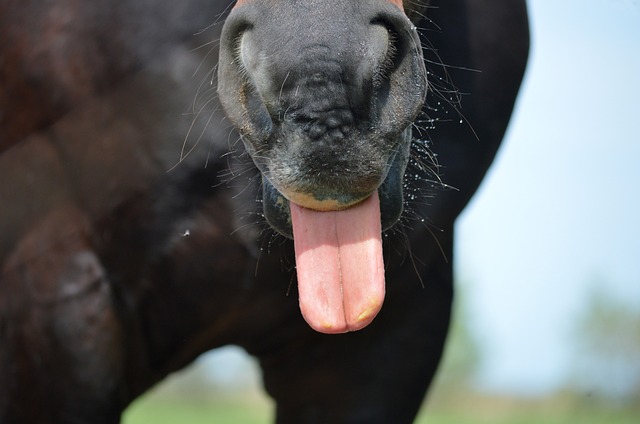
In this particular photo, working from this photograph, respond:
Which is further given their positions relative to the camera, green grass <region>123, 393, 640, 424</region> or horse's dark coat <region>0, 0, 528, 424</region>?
green grass <region>123, 393, 640, 424</region>

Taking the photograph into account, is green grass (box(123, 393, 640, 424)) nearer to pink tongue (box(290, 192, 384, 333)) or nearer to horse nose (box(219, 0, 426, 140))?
pink tongue (box(290, 192, 384, 333))

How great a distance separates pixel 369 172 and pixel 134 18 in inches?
29.7

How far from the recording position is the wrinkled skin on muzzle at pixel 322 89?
1405 millimetres

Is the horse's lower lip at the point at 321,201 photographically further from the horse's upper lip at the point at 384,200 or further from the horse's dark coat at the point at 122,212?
Answer: the horse's dark coat at the point at 122,212

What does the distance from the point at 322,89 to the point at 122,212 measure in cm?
71

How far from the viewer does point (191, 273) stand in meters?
2.02

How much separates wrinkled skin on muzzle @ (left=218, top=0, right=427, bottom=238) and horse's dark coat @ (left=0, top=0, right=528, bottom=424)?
48 centimetres

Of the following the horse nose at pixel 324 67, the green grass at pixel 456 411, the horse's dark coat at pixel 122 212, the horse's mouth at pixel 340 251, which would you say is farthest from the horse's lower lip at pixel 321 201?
the green grass at pixel 456 411

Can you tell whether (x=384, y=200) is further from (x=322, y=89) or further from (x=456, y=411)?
(x=456, y=411)

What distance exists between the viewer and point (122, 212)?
1988 mm

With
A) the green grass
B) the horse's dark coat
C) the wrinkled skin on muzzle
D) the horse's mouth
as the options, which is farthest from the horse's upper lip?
the green grass

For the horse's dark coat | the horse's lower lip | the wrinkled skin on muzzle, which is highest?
the wrinkled skin on muzzle

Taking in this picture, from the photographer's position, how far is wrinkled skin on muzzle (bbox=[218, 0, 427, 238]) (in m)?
1.41

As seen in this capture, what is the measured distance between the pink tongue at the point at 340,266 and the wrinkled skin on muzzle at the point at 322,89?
62mm
